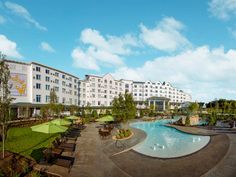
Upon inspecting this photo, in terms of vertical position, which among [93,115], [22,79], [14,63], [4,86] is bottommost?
[93,115]

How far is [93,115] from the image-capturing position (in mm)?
51375

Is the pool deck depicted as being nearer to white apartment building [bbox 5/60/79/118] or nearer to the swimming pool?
the swimming pool

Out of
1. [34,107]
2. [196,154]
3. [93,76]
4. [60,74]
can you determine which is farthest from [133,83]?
[196,154]

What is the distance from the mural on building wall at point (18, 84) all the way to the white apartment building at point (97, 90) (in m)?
28.0

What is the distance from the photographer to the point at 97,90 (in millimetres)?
77938

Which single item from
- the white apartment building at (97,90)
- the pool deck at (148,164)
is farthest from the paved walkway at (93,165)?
the white apartment building at (97,90)

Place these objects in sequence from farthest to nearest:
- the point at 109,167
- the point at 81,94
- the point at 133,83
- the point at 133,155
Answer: the point at 133,83 < the point at 81,94 < the point at 133,155 < the point at 109,167

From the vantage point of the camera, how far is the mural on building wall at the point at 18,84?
43.8 m

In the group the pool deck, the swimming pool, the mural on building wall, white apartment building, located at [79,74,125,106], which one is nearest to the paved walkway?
the pool deck

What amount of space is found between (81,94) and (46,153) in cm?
6188

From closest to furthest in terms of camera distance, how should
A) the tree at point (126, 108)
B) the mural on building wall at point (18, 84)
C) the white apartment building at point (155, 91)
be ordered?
the tree at point (126, 108), the mural on building wall at point (18, 84), the white apartment building at point (155, 91)

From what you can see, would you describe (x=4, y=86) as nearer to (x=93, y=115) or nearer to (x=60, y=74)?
(x=93, y=115)

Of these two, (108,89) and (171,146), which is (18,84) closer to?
(171,146)

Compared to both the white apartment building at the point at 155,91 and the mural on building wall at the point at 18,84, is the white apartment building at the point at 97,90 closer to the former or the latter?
the white apartment building at the point at 155,91
